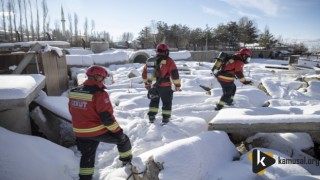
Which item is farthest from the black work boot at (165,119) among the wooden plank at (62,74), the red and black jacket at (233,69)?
the wooden plank at (62,74)

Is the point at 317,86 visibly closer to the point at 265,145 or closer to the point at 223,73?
the point at 223,73

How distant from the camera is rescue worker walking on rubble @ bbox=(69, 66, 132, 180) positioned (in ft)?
10.7

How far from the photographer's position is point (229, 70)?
612 cm

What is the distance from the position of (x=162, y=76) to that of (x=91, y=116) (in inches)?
86.0

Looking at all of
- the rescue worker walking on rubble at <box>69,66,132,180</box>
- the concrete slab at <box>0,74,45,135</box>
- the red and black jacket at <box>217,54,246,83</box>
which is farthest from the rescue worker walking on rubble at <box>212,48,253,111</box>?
the concrete slab at <box>0,74,45,135</box>

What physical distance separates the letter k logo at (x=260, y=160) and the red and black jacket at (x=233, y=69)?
9.15 ft

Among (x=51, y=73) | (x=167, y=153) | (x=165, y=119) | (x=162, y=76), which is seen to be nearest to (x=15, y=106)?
(x=167, y=153)

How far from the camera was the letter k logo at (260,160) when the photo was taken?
10.6ft

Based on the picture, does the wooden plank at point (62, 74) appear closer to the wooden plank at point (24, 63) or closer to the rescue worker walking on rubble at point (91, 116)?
the wooden plank at point (24, 63)

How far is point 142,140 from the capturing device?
15.5 ft

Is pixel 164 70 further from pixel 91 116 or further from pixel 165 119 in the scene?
pixel 91 116

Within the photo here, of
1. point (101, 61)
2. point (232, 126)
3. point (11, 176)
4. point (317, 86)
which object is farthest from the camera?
point (101, 61)

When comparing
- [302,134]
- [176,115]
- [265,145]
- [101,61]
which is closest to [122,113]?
[176,115]

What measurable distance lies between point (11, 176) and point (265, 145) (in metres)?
3.68
